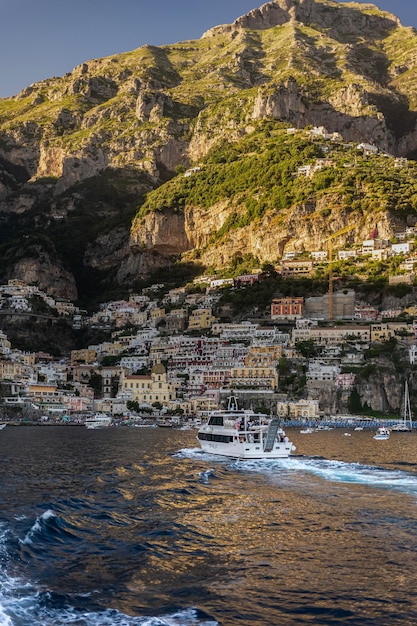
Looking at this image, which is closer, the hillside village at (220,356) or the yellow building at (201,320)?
the hillside village at (220,356)

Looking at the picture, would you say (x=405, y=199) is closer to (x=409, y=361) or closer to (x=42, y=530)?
(x=409, y=361)

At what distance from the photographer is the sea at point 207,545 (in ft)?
58.7

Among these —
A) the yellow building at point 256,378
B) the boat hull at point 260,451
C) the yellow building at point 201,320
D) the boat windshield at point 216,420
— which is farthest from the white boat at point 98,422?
the boat hull at point 260,451

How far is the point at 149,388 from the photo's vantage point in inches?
4651

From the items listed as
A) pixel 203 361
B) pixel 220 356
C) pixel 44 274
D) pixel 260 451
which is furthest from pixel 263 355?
pixel 44 274

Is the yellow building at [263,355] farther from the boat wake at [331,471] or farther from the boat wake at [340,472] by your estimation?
the boat wake at [340,472]

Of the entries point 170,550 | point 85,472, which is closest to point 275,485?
point 85,472

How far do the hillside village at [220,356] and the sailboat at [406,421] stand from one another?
2.75m

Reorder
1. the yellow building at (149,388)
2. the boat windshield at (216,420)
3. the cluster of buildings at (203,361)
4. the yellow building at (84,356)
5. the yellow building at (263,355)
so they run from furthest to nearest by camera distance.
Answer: the yellow building at (84,356)
the yellow building at (149,388)
the yellow building at (263,355)
the cluster of buildings at (203,361)
the boat windshield at (216,420)

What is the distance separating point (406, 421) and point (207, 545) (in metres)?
77.9

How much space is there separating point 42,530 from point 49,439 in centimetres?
4687

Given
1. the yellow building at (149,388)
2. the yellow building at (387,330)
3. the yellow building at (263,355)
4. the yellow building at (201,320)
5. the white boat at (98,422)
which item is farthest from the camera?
the yellow building at (201,320)

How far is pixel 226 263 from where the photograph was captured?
16775 cm

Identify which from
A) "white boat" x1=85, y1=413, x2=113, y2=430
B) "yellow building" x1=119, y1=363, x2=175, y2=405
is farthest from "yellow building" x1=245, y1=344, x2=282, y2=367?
"white boat" x1=85, y1=413, x2=113, y2=430
